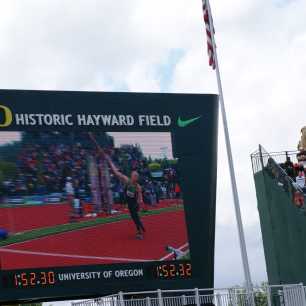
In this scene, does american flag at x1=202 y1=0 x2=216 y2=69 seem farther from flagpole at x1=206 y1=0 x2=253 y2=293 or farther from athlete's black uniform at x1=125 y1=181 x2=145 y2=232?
athlete's black uniform at x1=125 y1=181 x2=145 y2=232

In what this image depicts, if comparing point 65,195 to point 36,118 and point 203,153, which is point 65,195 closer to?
point 36,118

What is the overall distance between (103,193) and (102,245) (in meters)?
1.42

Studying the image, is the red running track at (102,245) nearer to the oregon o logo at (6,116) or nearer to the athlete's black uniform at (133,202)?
the athlete's black uniform at (133,202)

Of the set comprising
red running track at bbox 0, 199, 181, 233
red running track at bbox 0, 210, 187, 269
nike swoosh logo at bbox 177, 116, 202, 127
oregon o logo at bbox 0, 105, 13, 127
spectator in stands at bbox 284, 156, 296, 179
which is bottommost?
red running track at bbox 0, 210, 187, 269

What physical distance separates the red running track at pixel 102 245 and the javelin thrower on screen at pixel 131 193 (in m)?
0.17

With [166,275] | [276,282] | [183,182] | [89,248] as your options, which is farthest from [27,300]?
[276,282]

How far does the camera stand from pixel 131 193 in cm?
2633

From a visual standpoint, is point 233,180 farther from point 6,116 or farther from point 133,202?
point 6,116

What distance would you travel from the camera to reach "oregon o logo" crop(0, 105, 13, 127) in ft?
83.8

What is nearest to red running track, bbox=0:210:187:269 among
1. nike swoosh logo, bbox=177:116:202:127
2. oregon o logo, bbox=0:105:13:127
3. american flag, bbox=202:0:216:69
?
nike swoosh logo, bbox=177:116:202:127

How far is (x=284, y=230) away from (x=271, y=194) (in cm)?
138

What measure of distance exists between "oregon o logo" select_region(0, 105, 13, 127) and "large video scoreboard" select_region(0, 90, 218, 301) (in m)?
0.03

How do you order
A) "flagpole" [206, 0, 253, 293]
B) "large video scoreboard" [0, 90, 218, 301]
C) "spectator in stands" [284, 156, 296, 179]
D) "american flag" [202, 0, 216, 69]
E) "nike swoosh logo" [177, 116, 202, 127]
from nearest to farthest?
"large video scoreboard" [0, 90, 218, 301]
"flagpole" [206, 0, 253, 293]
"nike swoosh logo" [177, 116, 202, 127]
"american flag" [202, 0, 216, 69]
"spectator in stands" [284, 156, 296, 179]

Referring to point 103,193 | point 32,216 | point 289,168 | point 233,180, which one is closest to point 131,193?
point 103,193
